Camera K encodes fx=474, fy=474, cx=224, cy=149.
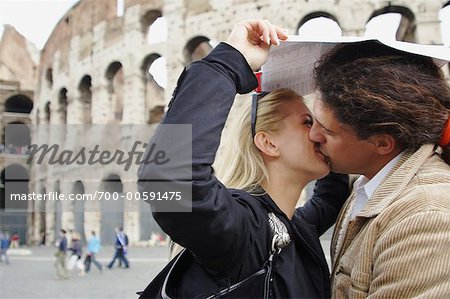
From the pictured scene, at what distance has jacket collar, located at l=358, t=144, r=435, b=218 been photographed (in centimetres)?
136

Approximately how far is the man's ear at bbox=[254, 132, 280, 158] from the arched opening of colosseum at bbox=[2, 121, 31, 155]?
29.1 metres

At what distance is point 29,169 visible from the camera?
27.6 m

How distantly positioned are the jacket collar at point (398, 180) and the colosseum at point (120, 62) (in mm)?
15702

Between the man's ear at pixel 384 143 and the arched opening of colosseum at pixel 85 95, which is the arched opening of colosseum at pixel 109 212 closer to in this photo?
the arched opening of colosseum at pixel 85 95

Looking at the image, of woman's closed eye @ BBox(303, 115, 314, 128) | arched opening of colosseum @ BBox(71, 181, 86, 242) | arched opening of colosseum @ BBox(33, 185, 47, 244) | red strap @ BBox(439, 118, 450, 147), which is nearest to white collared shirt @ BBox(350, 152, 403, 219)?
red strap @ BBox(439, 118, 450, 147)

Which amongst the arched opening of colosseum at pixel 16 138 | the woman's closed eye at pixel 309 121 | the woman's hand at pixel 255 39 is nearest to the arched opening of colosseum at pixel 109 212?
the arched opening of colosseum at pixel 16 138

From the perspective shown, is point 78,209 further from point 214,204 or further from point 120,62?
point 214,204

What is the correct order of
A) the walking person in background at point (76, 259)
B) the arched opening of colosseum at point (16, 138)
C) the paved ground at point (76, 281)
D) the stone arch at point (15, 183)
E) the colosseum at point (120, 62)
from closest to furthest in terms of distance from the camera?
the paved ground at point (76, 281)
the walking person in background at point (76, 259)
the colosseum at point (120, 62)
the stone arch at point (15, 183)
the arched opening of colosseum at point (16, 138)

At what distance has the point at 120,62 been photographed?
20.5 metres

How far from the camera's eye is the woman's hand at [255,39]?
58.5 inches

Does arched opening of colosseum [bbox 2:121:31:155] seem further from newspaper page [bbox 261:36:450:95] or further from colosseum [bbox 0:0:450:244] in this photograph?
newspaper page [bbox 261:36:450:95]

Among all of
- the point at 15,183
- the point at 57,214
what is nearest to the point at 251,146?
the point at 57,214

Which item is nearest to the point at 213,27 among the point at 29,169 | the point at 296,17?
the point at 296,17

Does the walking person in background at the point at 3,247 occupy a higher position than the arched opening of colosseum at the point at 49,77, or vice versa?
the arched opening of colosseum at the point at 49,77
